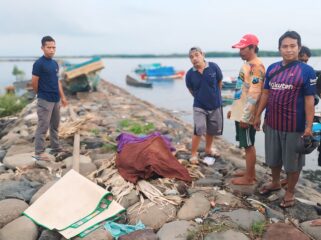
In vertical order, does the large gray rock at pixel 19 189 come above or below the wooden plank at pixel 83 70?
below

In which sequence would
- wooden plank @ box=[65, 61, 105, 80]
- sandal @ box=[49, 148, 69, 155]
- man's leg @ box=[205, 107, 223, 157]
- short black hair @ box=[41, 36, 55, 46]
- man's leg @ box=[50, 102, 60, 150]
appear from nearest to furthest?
short black hair @ box=[41, 36, 55, 46]
man's leg @ box=[205, 107, 223, 157]
man's leg @ box=[50, 102, 60, 150]
sandal @ box=[49, 148, 69, 155]
wooden plank @ box=[65, 61, 105, 80]

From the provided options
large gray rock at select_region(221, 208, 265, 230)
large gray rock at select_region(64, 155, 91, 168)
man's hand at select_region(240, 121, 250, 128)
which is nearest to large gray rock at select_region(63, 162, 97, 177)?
large gray rock at select_region(64, 155, 91, 168)

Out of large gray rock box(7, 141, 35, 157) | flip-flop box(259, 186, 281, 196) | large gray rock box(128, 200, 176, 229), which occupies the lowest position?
large gray rock box(7, 141, 35, 157)

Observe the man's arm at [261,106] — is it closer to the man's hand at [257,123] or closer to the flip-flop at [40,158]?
the man's hand at [257,123]

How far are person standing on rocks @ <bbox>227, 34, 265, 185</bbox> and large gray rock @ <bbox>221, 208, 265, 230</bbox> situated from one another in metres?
0.90

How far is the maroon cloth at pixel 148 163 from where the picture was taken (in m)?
4.75

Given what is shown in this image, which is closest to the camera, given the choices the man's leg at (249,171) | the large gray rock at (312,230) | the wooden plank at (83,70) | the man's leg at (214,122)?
the large gray rock at (312,230)

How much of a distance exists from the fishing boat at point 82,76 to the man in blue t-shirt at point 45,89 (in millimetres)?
11197

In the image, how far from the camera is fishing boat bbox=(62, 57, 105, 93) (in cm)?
1680

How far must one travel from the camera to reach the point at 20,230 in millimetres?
3643

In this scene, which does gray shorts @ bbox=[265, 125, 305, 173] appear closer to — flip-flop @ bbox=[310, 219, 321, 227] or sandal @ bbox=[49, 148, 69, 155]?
flip-flop @ bbox=[310, 219, 321, 227]

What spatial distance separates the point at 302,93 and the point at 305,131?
0.39 metres

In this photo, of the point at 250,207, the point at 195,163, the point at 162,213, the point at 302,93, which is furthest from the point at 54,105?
the point at 302,93

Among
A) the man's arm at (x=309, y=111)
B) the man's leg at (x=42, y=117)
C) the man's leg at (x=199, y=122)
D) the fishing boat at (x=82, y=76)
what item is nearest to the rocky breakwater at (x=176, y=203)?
the man's leg at (x=42, y=117)
